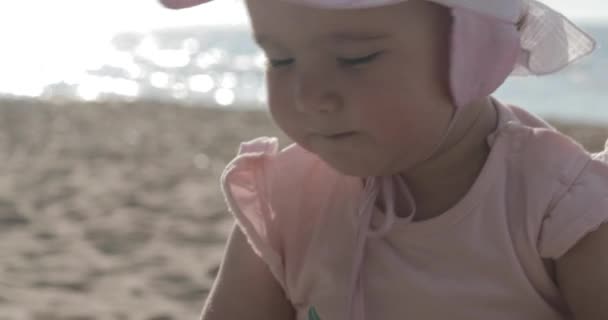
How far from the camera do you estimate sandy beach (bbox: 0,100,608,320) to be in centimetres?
320

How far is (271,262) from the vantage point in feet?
5.74

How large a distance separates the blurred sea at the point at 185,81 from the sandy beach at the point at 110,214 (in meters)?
3.06

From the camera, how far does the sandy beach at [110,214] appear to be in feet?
10.5

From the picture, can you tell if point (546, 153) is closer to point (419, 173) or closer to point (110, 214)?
point (419, 173)

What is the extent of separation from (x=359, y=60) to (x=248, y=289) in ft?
1.93

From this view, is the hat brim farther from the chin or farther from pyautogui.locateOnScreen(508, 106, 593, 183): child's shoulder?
pyautogui.locateOnScreen(508, 106, 593, 183): child's shoulder

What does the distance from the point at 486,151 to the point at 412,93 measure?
222 millimetres

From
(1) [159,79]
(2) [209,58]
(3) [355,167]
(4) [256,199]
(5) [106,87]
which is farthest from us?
(2) [209,58]

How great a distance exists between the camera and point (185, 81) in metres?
15.8

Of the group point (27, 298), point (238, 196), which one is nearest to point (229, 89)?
point (27, 298)

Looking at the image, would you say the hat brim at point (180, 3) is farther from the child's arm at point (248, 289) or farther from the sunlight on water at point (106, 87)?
the sunlight on water at point (106, 87)

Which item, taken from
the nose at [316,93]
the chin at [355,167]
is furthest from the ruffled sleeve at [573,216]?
the nose at [316,93]

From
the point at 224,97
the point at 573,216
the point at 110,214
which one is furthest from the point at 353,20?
the point at 224,97

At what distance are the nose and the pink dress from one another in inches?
11.1
